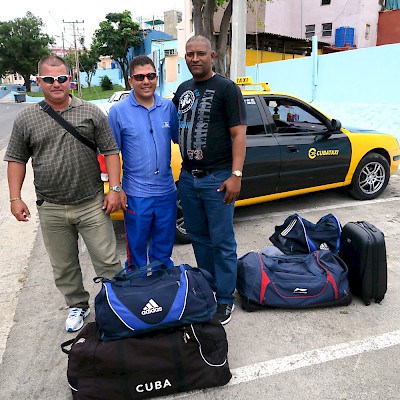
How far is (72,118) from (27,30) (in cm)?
6889

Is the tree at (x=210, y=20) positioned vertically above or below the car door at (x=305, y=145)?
above

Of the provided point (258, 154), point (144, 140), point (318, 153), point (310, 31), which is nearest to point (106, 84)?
point (310, 31)

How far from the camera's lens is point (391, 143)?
5.38m

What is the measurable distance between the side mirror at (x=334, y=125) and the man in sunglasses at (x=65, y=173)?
3119 millimetres

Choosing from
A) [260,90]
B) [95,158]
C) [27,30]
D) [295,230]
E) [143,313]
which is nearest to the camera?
[143,313]

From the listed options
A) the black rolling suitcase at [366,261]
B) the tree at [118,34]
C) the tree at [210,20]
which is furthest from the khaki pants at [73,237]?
the tree at [118,34]

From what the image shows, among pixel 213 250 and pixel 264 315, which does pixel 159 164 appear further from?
pixel 264 315

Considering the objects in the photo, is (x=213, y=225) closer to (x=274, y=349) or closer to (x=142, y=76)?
(x=274, y=349)

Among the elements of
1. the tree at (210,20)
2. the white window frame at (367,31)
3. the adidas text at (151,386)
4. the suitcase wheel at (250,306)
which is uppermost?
the white window frame at (367,31)

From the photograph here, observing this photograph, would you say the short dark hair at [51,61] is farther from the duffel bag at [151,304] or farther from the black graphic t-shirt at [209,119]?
the duffel bag at [151,304]

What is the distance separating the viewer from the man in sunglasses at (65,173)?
2326 mm

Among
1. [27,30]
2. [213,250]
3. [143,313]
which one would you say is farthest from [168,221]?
[27,30]

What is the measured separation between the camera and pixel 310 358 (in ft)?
8.01

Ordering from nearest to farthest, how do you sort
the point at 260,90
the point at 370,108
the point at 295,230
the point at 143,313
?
1. the point at 143,313
2. the point at 295,230
3. the point at 260,90
4. the point at 370,108
